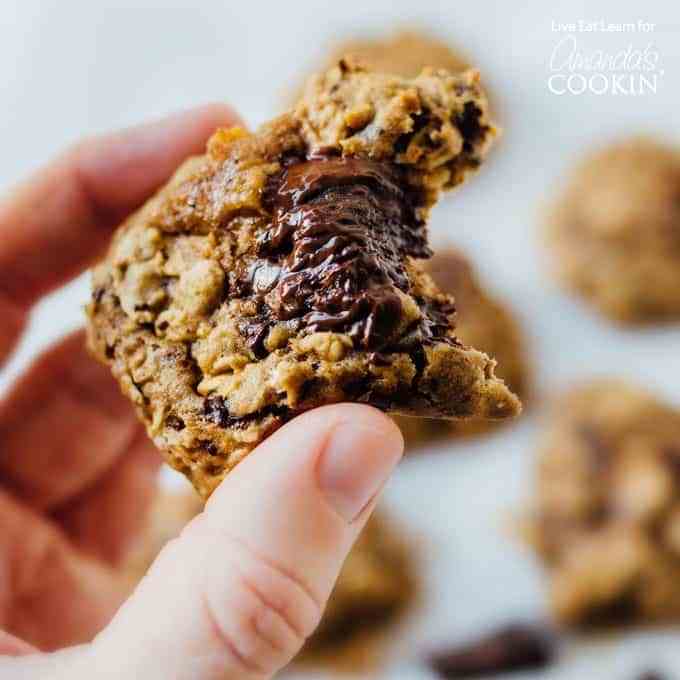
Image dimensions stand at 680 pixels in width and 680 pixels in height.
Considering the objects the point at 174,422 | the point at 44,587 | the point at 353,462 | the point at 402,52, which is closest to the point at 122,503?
the point at 44,587

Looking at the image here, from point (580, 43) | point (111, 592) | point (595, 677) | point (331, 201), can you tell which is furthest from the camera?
point (580, 43)

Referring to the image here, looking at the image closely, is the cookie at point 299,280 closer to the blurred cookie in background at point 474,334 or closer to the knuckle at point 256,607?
the knuckle at point 256,607

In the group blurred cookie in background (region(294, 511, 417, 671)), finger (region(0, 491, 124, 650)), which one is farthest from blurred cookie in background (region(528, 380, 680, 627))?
finger (region(0, 491, 124, 650))

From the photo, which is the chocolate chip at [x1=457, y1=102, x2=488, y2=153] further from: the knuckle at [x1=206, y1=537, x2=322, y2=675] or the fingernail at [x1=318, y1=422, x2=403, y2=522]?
the knuckle at [x1=206, y1=537, x2=322, y2=675]

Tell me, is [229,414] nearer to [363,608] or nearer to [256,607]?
[256,607]

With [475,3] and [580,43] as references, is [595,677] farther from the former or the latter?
[475,3]

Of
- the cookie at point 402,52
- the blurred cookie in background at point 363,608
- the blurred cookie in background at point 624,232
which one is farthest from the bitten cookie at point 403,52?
the blurred cookie in background at point 363,608

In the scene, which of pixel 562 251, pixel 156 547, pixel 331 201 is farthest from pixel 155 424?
pixel 562 251
